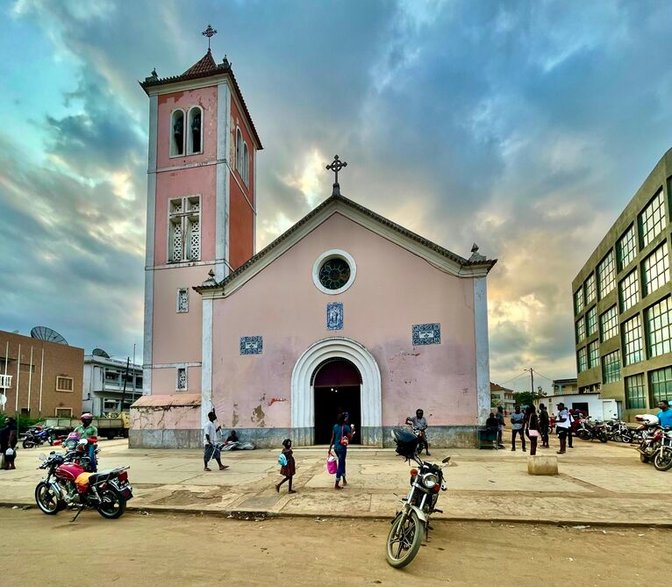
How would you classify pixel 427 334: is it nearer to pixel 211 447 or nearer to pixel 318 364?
pixel 318 364

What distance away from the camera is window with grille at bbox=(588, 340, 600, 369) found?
4547 cm

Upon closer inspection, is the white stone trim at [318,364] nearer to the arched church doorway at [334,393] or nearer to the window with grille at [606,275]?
the arched church doorway at [334,393]

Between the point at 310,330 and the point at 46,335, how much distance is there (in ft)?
128

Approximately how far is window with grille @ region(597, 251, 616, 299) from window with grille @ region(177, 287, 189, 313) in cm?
3108

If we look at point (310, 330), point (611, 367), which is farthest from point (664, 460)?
point (611, 367)

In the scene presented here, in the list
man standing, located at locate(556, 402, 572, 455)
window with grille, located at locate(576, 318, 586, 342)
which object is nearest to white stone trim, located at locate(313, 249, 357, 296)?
man standing, located at locate(556, 402, 572, 455)

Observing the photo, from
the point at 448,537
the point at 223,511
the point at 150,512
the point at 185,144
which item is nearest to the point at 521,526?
the point at 448,537

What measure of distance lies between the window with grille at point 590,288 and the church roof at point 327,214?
1276 inches

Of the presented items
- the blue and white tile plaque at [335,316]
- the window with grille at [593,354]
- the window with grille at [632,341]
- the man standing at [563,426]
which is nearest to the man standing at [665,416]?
the man standing at [563,426]

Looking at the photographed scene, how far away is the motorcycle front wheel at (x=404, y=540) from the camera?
5.52m

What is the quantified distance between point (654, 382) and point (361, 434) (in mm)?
21294

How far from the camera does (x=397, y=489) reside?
33.3ft

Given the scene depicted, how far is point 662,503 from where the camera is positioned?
28.7ft

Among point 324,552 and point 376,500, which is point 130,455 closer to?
point 376,500
